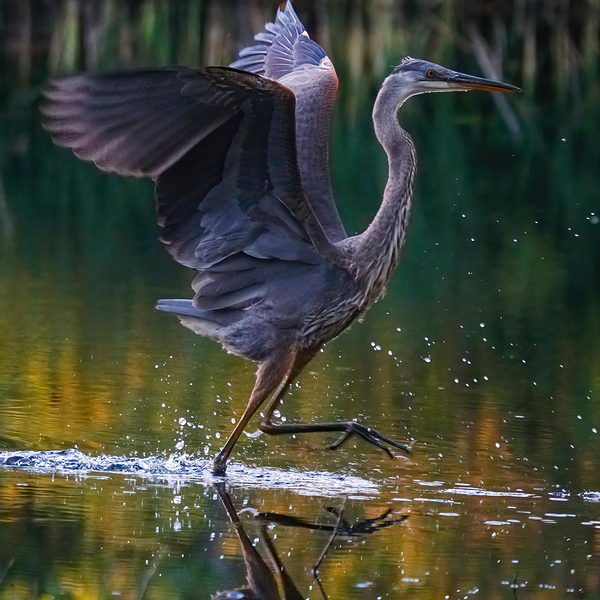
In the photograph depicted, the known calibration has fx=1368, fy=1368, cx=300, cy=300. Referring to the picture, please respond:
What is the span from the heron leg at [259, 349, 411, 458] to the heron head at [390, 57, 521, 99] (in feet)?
5.05

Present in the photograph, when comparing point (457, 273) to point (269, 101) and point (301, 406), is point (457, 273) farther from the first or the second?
point (269, 101)

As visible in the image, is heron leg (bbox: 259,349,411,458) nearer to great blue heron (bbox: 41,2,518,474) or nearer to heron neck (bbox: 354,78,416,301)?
great blue heron (bbox: 41,2,518,474)

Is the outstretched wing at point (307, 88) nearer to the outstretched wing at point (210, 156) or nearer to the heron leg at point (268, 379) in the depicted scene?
the outstretched wing at point (210, 156)

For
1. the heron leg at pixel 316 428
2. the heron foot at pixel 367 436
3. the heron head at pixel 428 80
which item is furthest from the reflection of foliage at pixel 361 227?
the heron head at pixel 428 80

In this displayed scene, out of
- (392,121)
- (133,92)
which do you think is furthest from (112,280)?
(133,92)

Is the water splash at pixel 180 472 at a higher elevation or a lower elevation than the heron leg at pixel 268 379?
lower

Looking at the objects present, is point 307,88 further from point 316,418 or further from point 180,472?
point 180,472

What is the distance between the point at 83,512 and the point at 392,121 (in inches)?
114

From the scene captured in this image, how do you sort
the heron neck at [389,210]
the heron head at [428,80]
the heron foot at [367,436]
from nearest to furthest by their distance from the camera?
the heron foot at [367,436] → the heron neck at [389,210] → the heron head at [428,80]

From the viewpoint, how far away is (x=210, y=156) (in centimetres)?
639

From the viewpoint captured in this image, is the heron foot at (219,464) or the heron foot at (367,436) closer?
the heron foot at (219,464)

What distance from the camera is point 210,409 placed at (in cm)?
771

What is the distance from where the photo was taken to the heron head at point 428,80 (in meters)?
7.39

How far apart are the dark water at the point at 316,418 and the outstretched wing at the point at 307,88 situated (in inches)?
48.8
